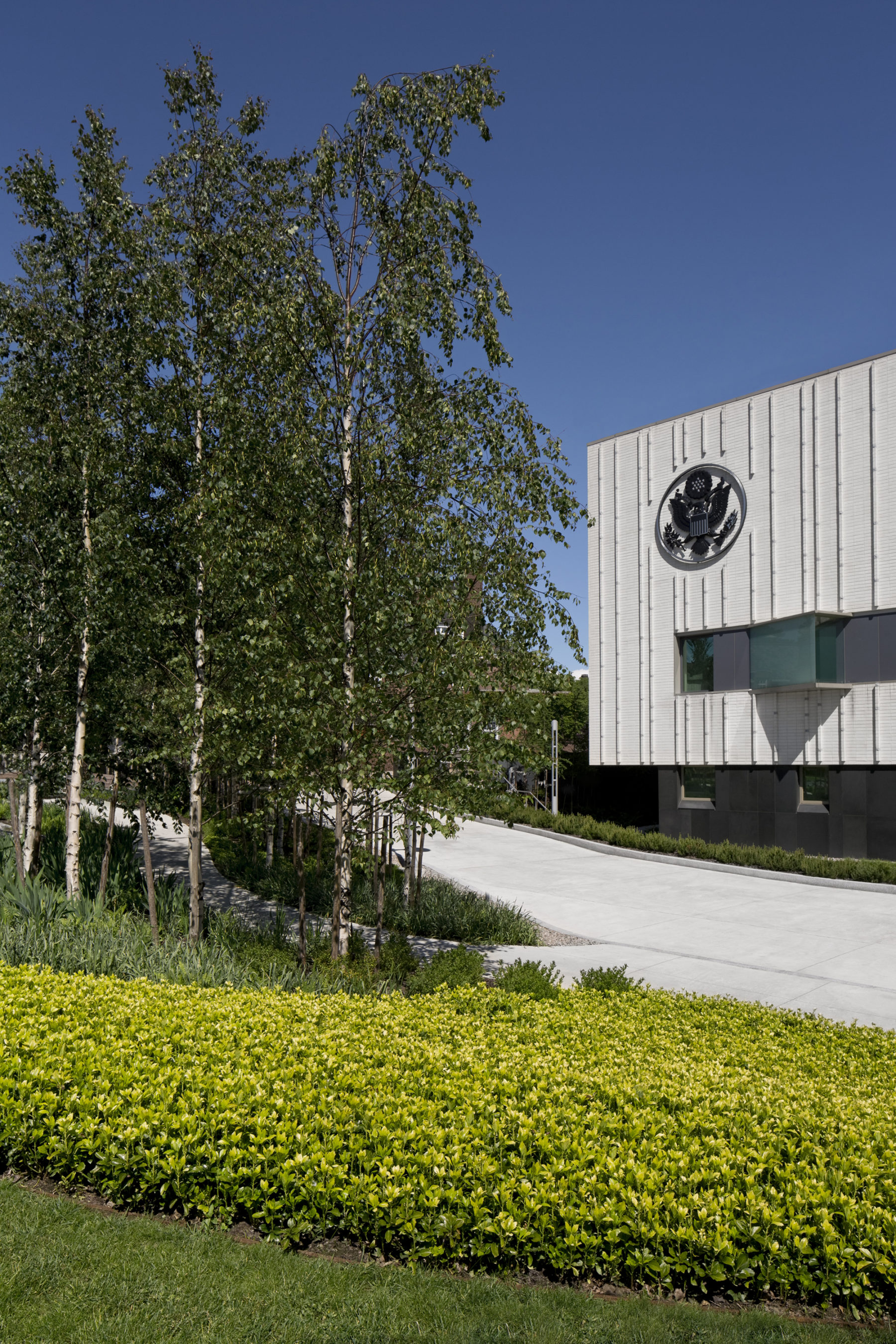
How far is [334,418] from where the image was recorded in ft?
30.6

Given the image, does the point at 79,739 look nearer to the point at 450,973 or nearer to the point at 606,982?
the point at 450,973

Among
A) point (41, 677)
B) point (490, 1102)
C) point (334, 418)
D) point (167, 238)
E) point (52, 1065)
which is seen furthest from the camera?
point (41, 677)

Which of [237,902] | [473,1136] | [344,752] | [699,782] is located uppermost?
[344,752]

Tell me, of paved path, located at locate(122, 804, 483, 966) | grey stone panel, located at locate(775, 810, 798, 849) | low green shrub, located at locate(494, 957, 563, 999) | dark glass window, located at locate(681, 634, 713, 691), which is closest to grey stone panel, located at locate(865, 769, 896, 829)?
grey stone panel, located at locate(775, 810, 798, 849)

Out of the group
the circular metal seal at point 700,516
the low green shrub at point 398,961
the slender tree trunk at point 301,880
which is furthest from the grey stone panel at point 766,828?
the slender tree trunk at point 301,880

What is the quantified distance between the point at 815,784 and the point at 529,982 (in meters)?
18.5

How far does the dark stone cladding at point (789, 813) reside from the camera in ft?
73.9

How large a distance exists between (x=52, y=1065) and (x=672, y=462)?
25201 millimetres

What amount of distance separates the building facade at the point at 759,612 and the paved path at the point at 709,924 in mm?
3751

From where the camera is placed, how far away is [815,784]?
78.5 feet

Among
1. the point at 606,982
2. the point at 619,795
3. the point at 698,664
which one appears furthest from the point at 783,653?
the point at 606,982

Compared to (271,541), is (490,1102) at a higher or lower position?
lower

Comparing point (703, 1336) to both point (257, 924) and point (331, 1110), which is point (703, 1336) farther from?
point (257, 924)

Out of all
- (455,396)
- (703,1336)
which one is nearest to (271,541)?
(455,396)
